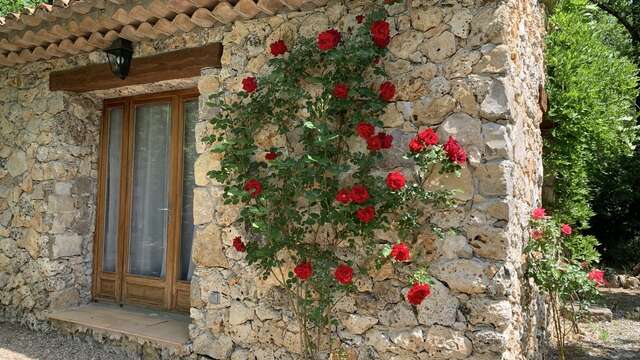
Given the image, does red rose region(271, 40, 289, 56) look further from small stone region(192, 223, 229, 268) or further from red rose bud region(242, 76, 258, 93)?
small stone region(192, 223, 229, 268)

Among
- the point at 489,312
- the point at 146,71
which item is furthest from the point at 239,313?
the point at 146,71

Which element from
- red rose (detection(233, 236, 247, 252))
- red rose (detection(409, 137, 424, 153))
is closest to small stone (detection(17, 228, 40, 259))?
red rose (detection(233, 236, 247, 252))

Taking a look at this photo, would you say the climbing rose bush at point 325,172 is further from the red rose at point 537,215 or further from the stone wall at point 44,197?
the stone wall at point 44,197

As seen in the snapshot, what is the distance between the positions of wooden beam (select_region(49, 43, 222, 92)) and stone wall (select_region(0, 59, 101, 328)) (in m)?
0.20

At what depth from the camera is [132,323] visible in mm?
4160

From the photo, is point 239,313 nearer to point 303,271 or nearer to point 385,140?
point 303,271

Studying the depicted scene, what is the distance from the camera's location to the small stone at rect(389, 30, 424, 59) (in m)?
3.12

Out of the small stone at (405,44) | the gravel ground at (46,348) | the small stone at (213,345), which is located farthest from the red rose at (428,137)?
the gravel ground at (46,348)

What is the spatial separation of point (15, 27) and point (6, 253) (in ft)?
7.35

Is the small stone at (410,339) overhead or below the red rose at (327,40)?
below

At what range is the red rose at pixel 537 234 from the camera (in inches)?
141

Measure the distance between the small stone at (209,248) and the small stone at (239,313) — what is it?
30 cm

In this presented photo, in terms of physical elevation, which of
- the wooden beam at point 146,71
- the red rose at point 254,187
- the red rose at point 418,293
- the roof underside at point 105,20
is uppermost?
the roof underside at point 105,20

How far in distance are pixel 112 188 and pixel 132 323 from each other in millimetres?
1450
